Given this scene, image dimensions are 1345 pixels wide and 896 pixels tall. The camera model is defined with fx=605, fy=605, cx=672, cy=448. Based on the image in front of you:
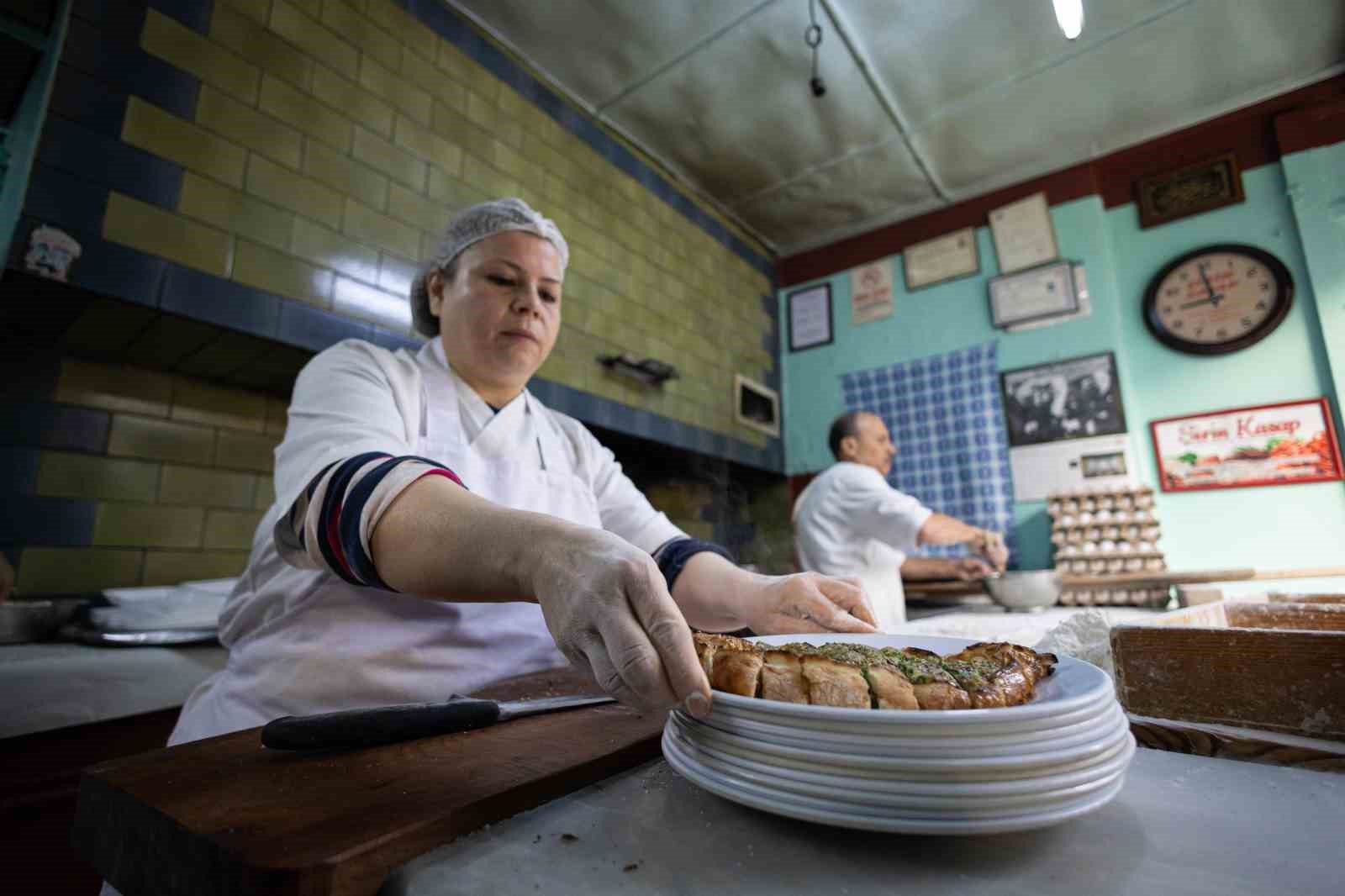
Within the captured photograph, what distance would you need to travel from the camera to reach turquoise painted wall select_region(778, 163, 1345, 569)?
331 cm

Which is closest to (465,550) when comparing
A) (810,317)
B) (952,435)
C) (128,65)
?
(128,65)

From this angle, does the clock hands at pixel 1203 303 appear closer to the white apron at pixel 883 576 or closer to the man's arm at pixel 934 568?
the man's arm at pixel 934 568

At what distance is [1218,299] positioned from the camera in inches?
143

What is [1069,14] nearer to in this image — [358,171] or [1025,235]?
[358,171]

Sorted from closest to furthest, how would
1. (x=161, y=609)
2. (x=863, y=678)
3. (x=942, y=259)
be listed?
(x=863, y=678) → (x=161, y=609) → (x=942, y=259)

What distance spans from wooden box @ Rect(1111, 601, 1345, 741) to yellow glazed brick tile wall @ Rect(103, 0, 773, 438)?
2615mm

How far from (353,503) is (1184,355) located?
4.62 meters

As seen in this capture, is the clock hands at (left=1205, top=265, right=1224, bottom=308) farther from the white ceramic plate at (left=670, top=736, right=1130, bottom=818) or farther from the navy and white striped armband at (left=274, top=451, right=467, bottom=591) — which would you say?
the navy and white striped armband at (left=274, top=451, right=467, bottom=591)

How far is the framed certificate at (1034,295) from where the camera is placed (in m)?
4.08

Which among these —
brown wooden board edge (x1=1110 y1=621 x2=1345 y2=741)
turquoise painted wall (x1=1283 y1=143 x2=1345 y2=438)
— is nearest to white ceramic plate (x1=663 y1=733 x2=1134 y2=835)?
brown wooden board edge (x1=1110 y1=621 x2=1345 y2=741)

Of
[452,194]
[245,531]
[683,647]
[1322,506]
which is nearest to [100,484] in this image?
[245,531]

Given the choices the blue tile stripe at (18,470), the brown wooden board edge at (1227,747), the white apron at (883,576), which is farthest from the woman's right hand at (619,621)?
the white apron at (883,576)

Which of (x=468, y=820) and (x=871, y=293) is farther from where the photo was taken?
(x=871, y=293)

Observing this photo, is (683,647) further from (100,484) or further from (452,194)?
(452,194)
